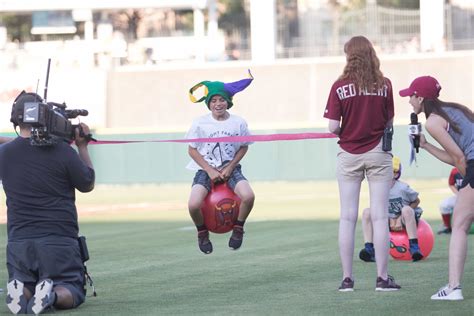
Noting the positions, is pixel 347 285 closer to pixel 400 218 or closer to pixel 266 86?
pixel 400 218

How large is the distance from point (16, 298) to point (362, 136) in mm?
3166

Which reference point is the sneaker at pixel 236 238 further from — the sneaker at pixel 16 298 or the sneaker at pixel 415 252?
the sneaker at pixel 16 298

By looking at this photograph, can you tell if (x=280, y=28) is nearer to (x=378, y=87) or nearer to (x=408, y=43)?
(x=408, y=43)

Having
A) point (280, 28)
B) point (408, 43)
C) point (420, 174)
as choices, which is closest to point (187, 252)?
point (420, 174)

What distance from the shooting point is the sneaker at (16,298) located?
9055 mm

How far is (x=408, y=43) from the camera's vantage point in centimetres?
4328

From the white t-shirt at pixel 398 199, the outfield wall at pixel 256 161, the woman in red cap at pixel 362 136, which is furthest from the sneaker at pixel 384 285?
the outfield wall at pixel 256 161

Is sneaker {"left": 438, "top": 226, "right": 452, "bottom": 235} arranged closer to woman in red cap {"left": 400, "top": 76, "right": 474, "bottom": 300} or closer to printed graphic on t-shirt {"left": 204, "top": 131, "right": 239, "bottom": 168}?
printed graphic on t-shirt {"left": 204, "top": 131, "right": 239, "bottom": 168}

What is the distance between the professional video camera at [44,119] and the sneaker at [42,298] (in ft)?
3.63

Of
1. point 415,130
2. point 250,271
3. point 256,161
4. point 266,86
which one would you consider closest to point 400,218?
point 250,271

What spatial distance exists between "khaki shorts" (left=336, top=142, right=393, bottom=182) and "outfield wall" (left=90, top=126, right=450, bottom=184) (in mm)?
22120

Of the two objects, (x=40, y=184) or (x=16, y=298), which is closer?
(x=16, y=298)

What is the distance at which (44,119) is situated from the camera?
9.04m

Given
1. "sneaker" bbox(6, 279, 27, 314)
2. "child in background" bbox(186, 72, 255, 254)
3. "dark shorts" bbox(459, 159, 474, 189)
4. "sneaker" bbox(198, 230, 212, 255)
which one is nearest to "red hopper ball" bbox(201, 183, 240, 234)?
"child in background" bbox(186, 72, 255, 254)
